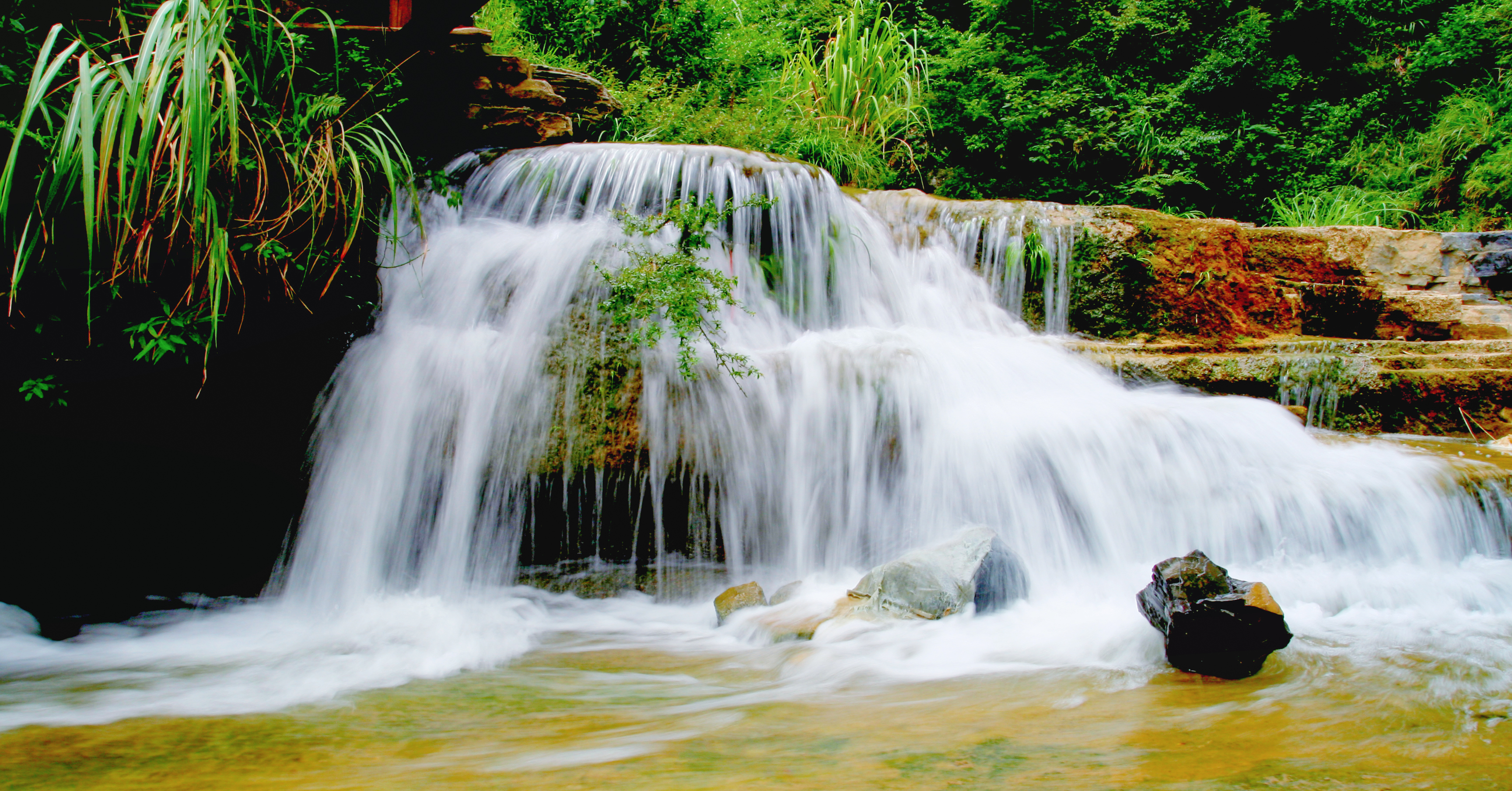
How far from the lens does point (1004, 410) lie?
3.83 metres

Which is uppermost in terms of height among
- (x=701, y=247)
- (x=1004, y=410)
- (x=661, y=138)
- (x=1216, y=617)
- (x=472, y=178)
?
(x=661, y=138)

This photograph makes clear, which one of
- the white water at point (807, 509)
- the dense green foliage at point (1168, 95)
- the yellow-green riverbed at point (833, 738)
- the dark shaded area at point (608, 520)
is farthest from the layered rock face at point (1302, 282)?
the dark shaded area at point (608, 520)

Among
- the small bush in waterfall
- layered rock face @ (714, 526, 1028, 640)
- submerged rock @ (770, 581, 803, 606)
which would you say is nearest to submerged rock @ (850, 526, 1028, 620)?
layered rock face @ (714, 526, 1028, 640)

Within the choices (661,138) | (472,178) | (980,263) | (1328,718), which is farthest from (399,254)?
(1328,718)

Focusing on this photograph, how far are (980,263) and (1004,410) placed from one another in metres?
1.97

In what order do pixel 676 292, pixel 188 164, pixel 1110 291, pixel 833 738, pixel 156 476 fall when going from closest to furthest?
1. pixel 833 738
2. pixel 188 164
3. pixel 156 476
4. pixel 676 292
5. pixel 1110 291

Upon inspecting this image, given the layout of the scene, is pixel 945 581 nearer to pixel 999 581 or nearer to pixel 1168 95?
pixel 999 581

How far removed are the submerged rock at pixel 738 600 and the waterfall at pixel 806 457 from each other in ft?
0.92

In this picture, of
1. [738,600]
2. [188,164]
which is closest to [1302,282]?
[738,600]

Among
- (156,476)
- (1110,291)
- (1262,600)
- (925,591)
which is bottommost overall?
(925,591)

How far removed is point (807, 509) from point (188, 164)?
9.39 feet

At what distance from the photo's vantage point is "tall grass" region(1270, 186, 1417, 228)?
7.16 metres

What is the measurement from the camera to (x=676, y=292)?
11.4 ft

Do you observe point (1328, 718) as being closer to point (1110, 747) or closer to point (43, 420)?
point (1110, 747)
